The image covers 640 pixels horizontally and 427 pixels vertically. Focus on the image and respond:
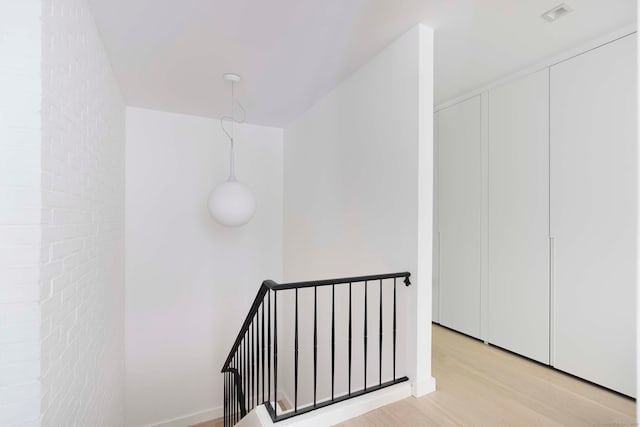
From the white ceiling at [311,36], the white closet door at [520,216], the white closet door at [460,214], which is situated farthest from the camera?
the white closet door at [460,214]

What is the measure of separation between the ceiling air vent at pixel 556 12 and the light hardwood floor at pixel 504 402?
2263mm

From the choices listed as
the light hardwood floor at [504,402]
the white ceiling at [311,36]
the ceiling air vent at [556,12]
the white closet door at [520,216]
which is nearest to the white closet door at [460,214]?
the white closet door at [520,216]

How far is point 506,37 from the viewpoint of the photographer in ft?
6.77

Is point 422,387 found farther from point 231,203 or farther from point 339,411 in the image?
point 231,203

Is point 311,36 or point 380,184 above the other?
point 311,36

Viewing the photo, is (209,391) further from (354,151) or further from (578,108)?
(578,108)

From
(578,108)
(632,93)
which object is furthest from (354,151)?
(632,93)

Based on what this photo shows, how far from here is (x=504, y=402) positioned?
1.84 m

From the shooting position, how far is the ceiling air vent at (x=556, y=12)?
1777 mm

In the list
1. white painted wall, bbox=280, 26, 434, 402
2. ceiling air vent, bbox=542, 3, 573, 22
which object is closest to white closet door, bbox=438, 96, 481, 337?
ceiling air vent, bbox=542, 3, 573, 22

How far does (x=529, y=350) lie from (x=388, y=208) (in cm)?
161

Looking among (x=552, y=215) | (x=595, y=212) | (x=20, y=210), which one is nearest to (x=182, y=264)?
(x=20, y=210)

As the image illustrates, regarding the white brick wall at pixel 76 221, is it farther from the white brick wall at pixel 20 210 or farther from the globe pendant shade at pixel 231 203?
the globe pendant shade at pixel 231 203

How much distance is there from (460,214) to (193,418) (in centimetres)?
364
